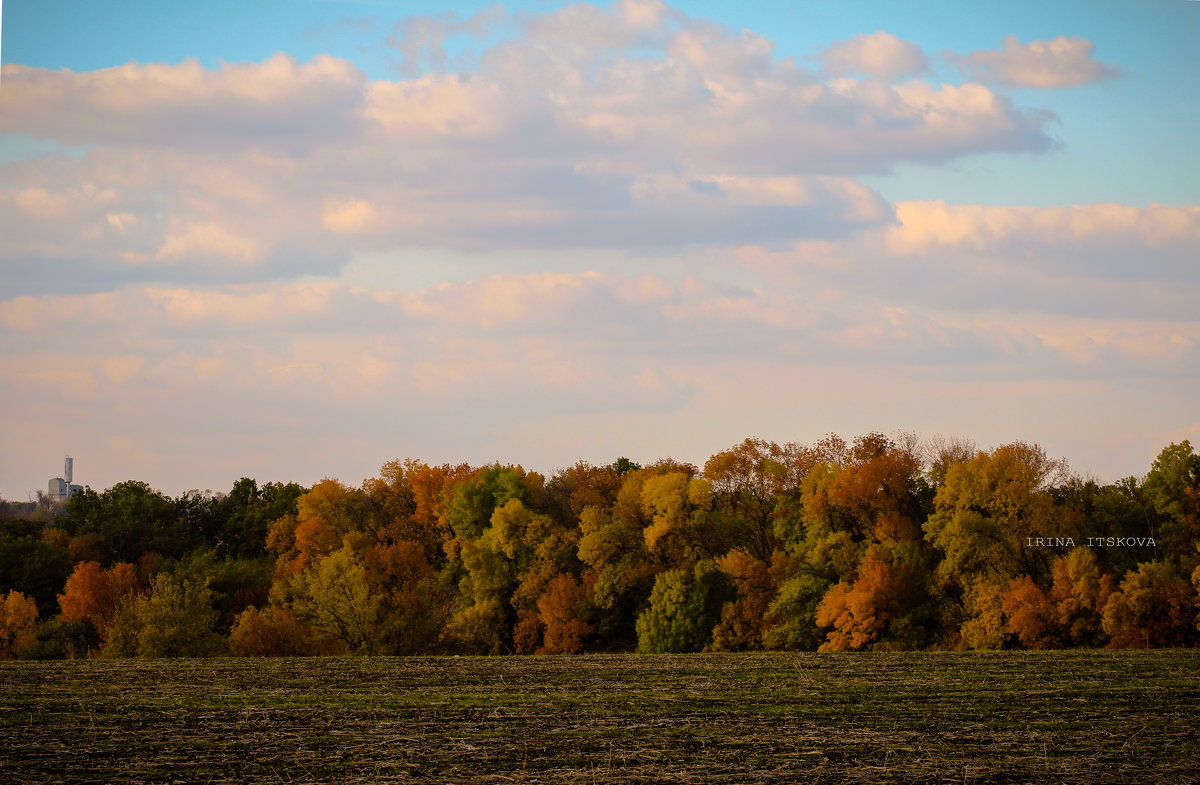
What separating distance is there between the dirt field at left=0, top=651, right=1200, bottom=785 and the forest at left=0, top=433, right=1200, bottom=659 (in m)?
12.1

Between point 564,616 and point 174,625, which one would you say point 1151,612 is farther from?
point 174,625

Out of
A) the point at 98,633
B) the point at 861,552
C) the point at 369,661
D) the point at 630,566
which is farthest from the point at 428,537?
the point at 369,661

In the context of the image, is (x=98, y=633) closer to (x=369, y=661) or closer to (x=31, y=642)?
(x=31, y=642)

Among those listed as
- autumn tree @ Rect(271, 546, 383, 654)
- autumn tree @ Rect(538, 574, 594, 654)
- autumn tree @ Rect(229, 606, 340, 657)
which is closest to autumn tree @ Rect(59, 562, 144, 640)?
autumn tree @ Rect(229, 606, 340, 657)

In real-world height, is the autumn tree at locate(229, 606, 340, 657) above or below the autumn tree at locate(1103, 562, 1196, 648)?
below

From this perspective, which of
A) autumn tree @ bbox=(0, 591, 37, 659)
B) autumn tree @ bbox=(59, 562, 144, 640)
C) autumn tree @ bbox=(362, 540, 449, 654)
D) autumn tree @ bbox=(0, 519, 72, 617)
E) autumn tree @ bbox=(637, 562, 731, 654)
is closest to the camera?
autumn tree @ bbox=(362, 540, 449, 654)

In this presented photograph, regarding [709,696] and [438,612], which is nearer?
[709,696]

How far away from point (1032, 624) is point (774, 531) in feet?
39.0

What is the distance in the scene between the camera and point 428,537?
63.6 meters

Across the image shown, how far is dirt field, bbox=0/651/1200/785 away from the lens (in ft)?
49.0

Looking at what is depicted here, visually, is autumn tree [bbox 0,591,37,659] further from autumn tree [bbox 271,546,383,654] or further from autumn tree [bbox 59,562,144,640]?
autumn tree [bbox 271,546,383,654]

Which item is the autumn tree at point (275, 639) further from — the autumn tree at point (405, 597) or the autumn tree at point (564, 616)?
the autumn tree at point (564, 616)

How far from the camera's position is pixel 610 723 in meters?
19.0

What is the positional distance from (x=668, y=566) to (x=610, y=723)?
34.0 meters
